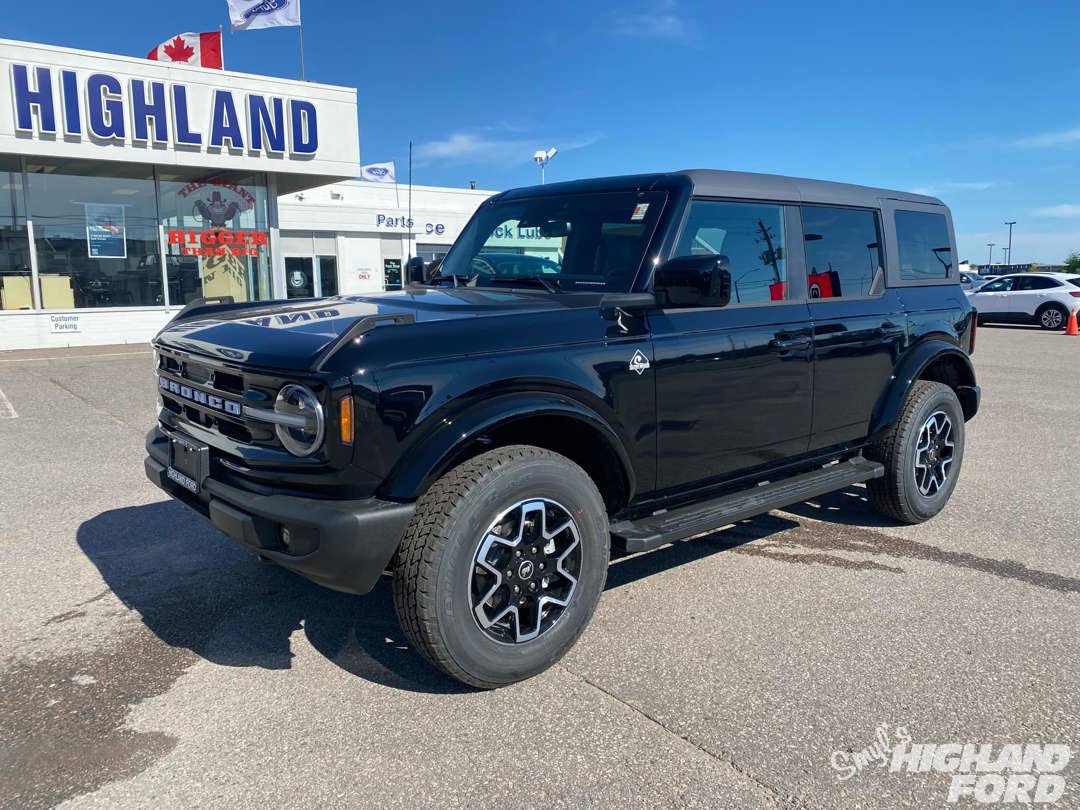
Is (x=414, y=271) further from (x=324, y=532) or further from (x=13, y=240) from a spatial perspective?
(x=13, y=240)

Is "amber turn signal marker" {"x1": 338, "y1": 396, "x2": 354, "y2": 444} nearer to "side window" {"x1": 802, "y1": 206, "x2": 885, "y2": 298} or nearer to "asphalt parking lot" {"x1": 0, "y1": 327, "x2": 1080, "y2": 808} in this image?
"asphalt parking lot" {"x1": 0, "y1": 327, "x2": 1080, "y2": 808}

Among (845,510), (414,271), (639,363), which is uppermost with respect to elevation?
(414,271)

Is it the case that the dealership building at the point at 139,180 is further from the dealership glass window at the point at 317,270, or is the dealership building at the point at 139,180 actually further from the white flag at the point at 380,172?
the white flag at the point at 380,172

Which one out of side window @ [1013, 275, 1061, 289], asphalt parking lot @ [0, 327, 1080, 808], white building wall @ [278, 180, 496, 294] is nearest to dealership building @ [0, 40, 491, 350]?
asphalt parking lot @ [0, 327, 1080, 808]

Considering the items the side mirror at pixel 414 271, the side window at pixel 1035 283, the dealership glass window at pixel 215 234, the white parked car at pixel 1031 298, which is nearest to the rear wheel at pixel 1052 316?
the white parked car at pixel 1031 298

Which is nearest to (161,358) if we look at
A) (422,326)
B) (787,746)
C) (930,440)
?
(422,326)

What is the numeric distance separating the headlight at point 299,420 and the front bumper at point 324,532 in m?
0.19

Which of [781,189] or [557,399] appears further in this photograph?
[781,189]

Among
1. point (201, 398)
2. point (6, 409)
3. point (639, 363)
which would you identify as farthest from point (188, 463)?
point (6, 409)

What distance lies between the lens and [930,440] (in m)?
4.89

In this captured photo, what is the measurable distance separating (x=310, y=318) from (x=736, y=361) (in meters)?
1.88

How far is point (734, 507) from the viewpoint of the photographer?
144 inches

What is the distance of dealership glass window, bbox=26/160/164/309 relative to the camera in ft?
51.5

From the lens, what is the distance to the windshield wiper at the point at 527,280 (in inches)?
145
